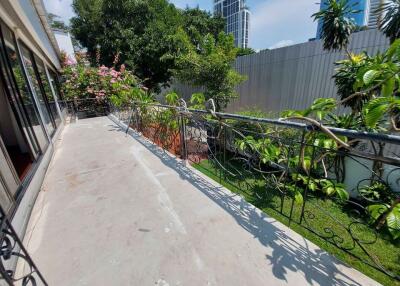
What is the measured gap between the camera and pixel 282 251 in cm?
152

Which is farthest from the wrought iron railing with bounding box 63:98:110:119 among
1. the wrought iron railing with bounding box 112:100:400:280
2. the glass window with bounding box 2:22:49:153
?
the glass window with bounding box 2:22:49:153

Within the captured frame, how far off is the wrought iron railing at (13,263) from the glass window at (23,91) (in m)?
2.24

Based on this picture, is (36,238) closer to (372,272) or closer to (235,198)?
(235,198)

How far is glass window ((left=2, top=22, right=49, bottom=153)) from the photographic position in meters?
3.11

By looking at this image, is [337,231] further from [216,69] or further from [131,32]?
[131,32]

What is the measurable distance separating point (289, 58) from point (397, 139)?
4.67 metres

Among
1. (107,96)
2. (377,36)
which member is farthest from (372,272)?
(107,96)

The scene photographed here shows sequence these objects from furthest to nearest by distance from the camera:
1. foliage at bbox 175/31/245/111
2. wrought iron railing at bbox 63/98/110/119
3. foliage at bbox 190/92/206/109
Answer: wrought iron railing at bbox 63/98/110/119, foliage at bbox 175/31/245/111, foliage at bbox 190/92/206/109

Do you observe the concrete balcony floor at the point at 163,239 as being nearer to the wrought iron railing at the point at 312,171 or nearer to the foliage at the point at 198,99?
the wrought iron railing at the point at 312,171

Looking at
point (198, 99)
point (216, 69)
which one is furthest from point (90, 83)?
point (198, 99)

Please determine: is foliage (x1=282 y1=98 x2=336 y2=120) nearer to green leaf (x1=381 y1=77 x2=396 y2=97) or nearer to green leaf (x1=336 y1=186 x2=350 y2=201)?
green leaf (x1=381 y1=77 x2=396 y2=97)

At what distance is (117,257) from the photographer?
1.53m

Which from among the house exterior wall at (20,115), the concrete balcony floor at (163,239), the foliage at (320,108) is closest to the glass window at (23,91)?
the house exterior wall at (20,115)

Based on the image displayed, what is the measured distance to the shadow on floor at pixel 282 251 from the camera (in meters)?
1.33
